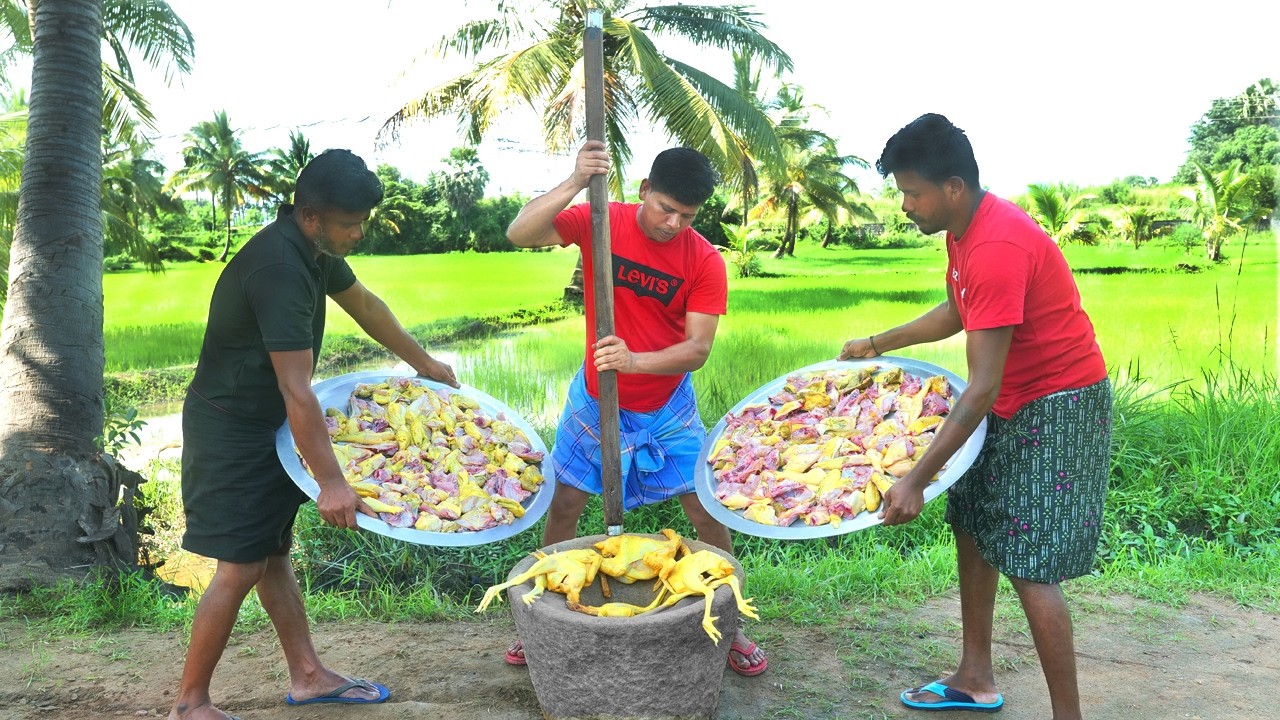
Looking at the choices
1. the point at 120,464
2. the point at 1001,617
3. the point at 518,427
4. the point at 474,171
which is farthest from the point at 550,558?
the point at 474,171

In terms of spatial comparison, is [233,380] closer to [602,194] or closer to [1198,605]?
[602,194]

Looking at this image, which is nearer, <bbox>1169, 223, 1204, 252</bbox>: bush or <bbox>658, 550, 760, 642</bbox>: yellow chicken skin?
<bbox>658, 550, 760, 642</bbox>: yellow chicken skin

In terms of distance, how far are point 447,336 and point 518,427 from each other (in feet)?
12.3

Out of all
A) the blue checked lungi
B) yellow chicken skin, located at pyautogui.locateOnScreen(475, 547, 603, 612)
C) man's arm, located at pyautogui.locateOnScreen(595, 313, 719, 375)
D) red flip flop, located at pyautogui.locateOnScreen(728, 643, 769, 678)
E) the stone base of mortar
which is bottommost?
red flip flop, located at pyautogui.locateOnScreen(728, 643, 769, 678)

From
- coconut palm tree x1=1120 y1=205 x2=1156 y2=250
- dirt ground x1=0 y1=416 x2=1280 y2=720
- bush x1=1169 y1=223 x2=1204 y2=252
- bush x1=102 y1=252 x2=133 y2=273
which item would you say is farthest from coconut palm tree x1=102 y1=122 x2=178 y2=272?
bush x1=1169 y1=223 x2=1204 y2=252

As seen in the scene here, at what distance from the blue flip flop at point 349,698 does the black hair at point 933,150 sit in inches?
84.4

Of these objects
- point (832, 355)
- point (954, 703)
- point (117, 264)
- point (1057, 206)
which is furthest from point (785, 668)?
point (117, 264)

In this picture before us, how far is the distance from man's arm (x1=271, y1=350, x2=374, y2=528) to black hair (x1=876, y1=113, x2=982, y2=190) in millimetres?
1504

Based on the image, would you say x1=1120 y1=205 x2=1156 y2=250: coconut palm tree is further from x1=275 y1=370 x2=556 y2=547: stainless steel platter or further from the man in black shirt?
the man in black shirt

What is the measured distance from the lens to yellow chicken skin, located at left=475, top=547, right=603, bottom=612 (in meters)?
2.19

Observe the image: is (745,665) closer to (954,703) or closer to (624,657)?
(954,703)

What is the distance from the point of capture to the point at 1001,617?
3436mm

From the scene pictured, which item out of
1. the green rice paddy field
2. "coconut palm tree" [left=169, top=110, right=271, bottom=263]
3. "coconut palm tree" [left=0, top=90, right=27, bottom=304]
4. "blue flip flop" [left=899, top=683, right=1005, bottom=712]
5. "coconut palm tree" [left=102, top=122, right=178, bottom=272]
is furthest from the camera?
"coconut palm tree" [left=0, top=90, right=27, bottom=304]

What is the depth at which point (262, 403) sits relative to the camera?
2.35 meters
